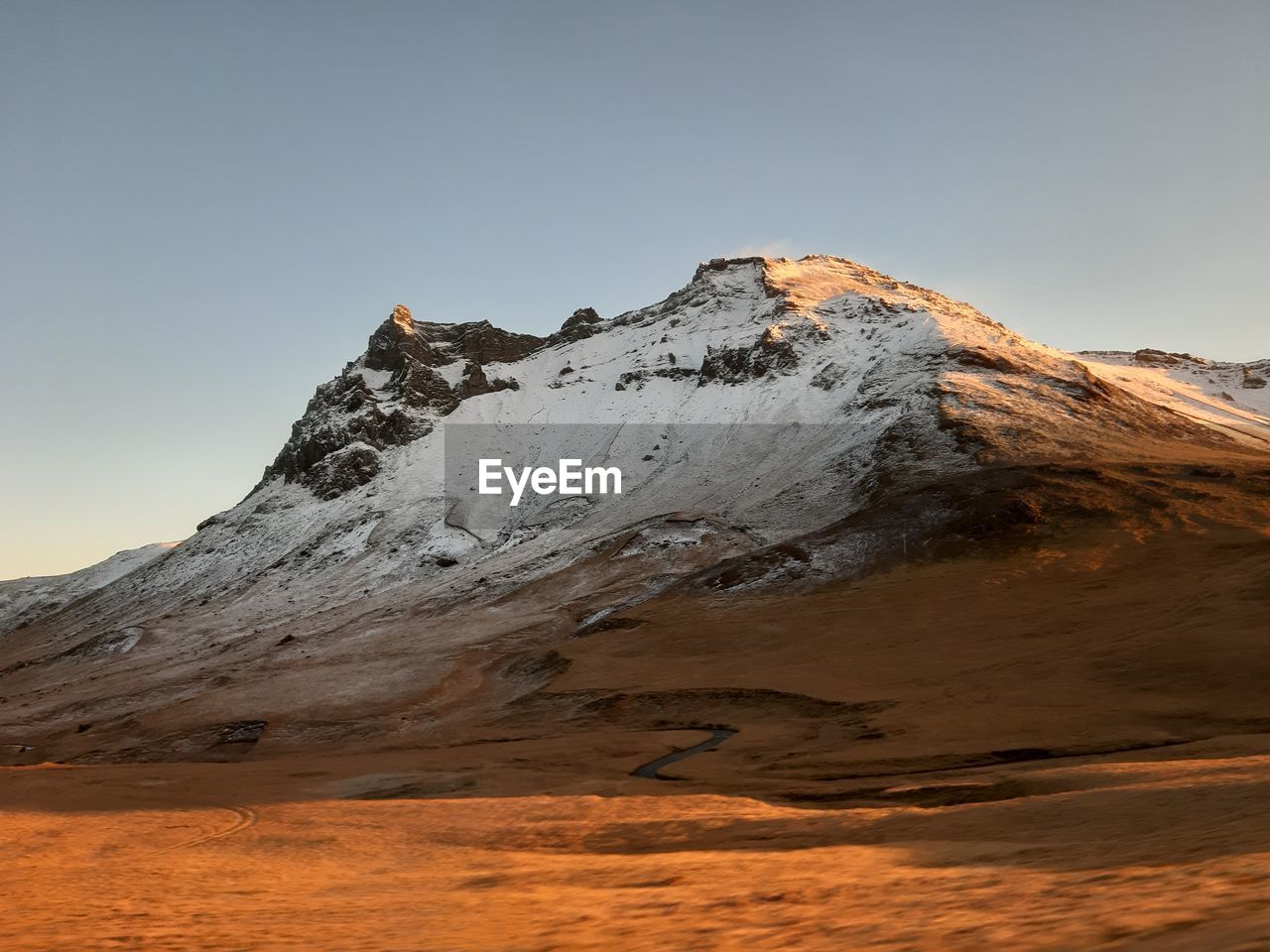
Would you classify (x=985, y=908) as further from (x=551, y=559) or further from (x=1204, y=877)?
(x=551, y=559)

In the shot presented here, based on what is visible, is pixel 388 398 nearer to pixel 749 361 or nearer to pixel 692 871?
pixel 749 361

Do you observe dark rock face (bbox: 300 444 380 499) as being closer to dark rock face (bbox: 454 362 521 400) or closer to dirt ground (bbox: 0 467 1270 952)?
dark rock face (bbox: 454 362 521 400)

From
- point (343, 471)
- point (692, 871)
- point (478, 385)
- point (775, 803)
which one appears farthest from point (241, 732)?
point (478, 385)

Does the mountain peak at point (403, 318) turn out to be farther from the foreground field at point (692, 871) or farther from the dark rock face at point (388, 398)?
the foreground field at point (692, 871)

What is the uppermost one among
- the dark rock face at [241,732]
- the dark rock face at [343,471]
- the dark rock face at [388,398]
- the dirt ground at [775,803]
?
the dark rock face at [388,398]

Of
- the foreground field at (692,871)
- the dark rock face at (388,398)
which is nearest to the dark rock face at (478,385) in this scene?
the dark rock face at (388,398)
